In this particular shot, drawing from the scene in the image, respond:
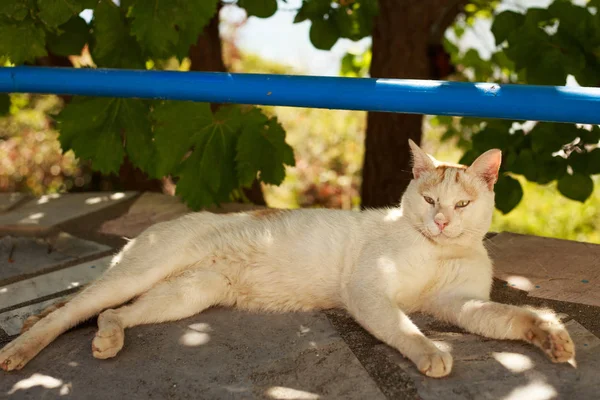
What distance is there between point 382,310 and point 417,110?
0.65 metres

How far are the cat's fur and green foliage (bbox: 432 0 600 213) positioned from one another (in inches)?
37.4

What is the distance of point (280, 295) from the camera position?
2.46 m

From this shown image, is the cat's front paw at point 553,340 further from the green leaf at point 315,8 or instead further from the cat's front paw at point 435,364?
the green leaf at point 315,8

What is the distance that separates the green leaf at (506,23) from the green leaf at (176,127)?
4.92 ft

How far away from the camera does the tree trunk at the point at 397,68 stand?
400cm

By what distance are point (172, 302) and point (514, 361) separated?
3.76 feet

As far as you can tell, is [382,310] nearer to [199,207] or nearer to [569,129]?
[199,207]

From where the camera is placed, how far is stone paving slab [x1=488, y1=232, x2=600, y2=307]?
7.96 ft

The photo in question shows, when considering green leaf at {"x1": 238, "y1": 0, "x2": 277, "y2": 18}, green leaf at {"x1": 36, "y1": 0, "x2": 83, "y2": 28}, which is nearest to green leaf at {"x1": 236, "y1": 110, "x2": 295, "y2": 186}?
green leaf at {"x1": 238, "y1": 0, "x2": 277, "y2": 18}

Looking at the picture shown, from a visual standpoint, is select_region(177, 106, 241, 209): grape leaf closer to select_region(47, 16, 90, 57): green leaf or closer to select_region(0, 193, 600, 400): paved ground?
select_region(0, 193, 600, 400): paved ground

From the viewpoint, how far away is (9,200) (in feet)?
13.6

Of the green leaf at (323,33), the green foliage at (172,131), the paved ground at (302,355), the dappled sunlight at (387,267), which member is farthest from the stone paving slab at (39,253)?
the green leaf at (323,33)

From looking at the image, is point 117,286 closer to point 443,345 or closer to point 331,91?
point 331,91

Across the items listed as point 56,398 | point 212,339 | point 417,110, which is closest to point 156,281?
point 212,339
